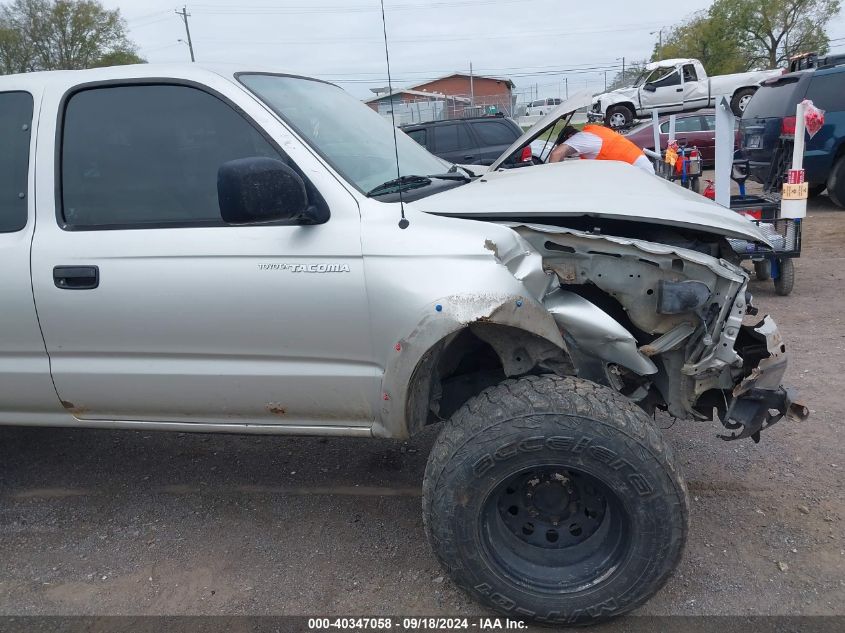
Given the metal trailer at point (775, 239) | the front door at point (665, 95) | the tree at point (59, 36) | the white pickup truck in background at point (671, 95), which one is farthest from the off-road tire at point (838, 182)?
the tree at point (59, 36)

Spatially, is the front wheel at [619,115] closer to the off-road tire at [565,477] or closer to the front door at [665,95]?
the front door at [665,95]

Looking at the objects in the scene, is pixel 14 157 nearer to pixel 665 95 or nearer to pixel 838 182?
pixel 838 182

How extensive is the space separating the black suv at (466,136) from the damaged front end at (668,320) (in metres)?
11.2

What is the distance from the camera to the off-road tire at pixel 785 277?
6293mm

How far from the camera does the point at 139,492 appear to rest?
11.9ft

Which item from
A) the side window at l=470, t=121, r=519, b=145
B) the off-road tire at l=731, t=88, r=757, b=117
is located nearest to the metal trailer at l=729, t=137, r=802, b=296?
the side window at l=470, t=121, r=519, b=145

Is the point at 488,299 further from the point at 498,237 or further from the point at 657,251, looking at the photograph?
the point at 657,251

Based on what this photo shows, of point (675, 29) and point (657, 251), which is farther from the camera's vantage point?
point (675, 29)

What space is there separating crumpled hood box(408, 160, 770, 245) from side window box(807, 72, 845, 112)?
8441 millimetres

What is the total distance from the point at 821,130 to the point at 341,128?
9317mm

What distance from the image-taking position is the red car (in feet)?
52.7

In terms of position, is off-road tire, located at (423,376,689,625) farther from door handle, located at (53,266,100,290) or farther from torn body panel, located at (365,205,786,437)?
door handle, located at (53,266,100,290)

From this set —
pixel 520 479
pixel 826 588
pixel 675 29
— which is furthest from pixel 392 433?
pixel 675 29

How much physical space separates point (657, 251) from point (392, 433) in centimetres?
119
